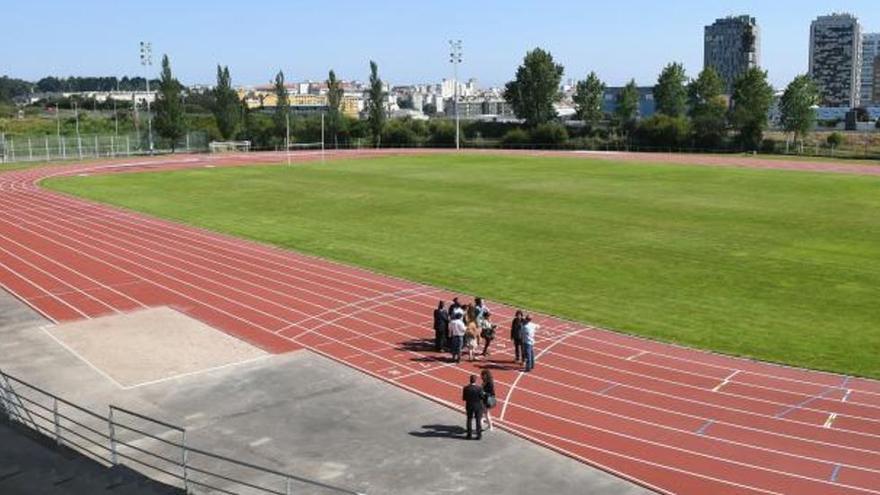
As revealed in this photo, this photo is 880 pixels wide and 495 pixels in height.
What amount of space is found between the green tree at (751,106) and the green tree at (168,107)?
188 ft

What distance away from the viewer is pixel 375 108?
102750 millimetres

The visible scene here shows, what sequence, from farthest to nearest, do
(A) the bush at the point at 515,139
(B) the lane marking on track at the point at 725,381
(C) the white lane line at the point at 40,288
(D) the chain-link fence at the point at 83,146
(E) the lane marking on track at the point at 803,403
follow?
(A) the bush at the point at 515,139, (D) the chain-link fence at the point at 83,146, (C) the white lane line at the point at 40,288, (B) the lane marking on track at the point at 725,381, (E) the lane marking on track at the point at 803,403

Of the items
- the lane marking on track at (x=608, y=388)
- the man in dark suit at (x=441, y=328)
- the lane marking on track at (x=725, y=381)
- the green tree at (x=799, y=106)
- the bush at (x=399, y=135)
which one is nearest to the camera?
the lane marking on track at (x=608, y=388)

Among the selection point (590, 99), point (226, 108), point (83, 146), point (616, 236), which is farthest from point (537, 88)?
point (616, 236)

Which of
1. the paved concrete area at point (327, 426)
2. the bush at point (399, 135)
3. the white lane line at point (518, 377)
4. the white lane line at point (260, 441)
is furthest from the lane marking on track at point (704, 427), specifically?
the bush at point (399, 135)

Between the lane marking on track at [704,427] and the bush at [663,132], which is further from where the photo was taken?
the bush at [663,132]

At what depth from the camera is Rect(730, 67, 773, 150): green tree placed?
86312 millimetres

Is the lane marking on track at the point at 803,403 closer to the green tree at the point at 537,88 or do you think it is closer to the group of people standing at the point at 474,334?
the group of people standing at the point at 474,334

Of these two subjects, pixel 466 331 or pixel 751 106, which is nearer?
pixel 466 331

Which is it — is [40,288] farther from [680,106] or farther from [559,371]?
[680,106]

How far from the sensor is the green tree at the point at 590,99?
362ft

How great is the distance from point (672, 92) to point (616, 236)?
78044mm

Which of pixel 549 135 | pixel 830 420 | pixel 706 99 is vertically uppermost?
pixel 706 99

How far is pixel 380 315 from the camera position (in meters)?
23.3
